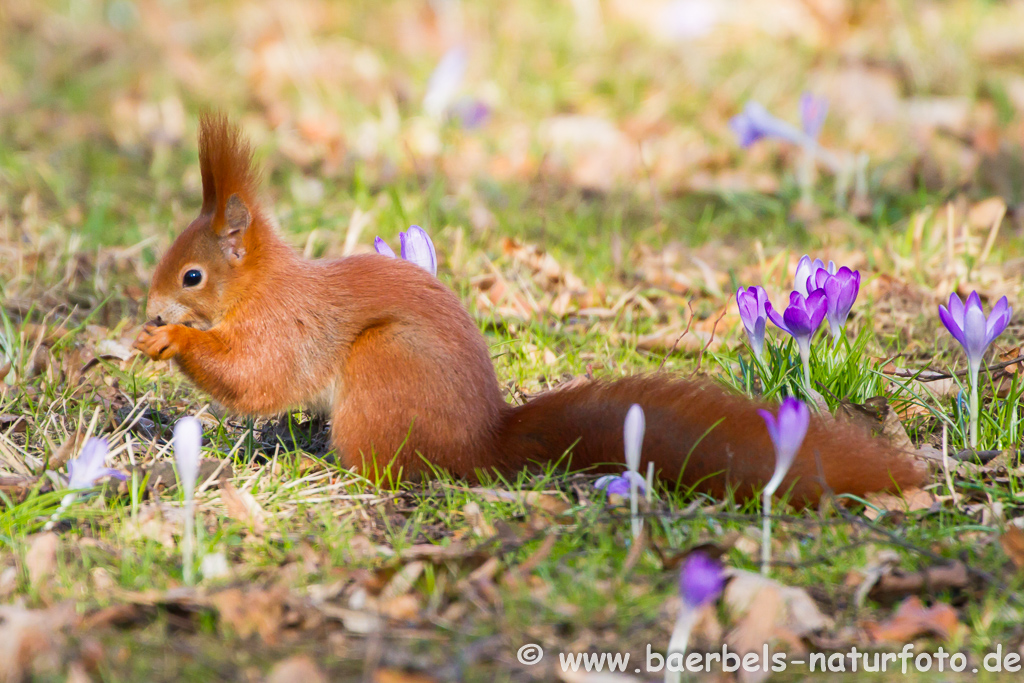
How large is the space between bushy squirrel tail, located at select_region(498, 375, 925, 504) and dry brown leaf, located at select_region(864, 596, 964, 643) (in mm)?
363

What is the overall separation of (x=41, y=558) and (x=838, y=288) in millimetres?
1888

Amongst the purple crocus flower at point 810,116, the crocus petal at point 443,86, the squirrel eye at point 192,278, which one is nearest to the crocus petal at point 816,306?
the squirrel eye at point 192,278

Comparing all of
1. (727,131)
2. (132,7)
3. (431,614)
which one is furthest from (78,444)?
(132,7)

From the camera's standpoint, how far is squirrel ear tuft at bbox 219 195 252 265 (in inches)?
107

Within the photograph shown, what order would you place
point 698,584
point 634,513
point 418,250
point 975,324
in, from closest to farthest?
point 698,584 → point 634,513 → point 975,324 → point 418,250

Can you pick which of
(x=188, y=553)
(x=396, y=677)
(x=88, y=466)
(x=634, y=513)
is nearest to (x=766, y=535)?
(x=634, y=513)

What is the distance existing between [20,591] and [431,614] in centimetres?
82

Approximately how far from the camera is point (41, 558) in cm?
211

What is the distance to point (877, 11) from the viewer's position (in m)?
7.16

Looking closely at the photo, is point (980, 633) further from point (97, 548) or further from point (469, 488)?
point (97, 548)

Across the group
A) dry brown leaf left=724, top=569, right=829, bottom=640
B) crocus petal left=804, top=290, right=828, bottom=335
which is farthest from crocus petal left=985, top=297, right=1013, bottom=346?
dry brown leaf left=724, top=569, right=829, bottom=640

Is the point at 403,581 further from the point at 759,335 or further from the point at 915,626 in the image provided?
the point at 759,335

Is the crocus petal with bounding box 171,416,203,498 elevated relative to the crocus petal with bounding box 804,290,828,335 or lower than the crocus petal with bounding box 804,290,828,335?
lower

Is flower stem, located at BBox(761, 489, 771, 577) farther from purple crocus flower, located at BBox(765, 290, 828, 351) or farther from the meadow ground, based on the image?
purple crocus flower, located at BBox(765, 290, 828, 351)
